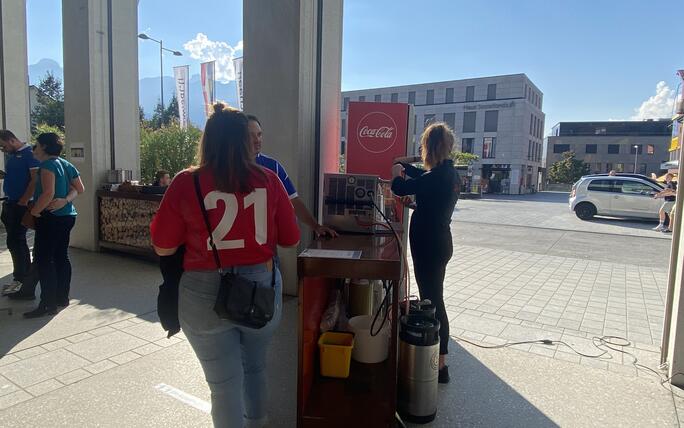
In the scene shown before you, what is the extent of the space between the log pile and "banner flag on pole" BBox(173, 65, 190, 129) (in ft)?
46.9

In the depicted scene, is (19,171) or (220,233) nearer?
(220,233)

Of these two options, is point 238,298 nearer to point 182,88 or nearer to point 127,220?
point 127,220

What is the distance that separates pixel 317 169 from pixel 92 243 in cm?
455

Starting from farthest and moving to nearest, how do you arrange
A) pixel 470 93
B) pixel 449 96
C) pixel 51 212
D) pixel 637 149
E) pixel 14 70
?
1. pixel 637 149
2. pixel 449 96
3. pixel 470 93
4. pixel 14 70
5. pixel 51 212

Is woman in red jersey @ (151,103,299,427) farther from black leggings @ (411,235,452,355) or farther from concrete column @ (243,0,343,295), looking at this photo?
concrete column @ (243,0,343,295)

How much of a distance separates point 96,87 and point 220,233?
6590 millimetres

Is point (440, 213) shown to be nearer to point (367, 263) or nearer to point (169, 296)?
point (367, 263)

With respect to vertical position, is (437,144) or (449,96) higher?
(449,96)

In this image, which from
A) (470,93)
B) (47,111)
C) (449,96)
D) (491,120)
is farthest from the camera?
(449,96)

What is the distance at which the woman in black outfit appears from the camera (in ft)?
9.53

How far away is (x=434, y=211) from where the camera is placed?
2902 mm

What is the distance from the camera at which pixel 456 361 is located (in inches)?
134

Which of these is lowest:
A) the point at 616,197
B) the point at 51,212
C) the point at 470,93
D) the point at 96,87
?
the point at 616,197

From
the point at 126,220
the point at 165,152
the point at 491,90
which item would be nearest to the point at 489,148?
the point at 491,90
